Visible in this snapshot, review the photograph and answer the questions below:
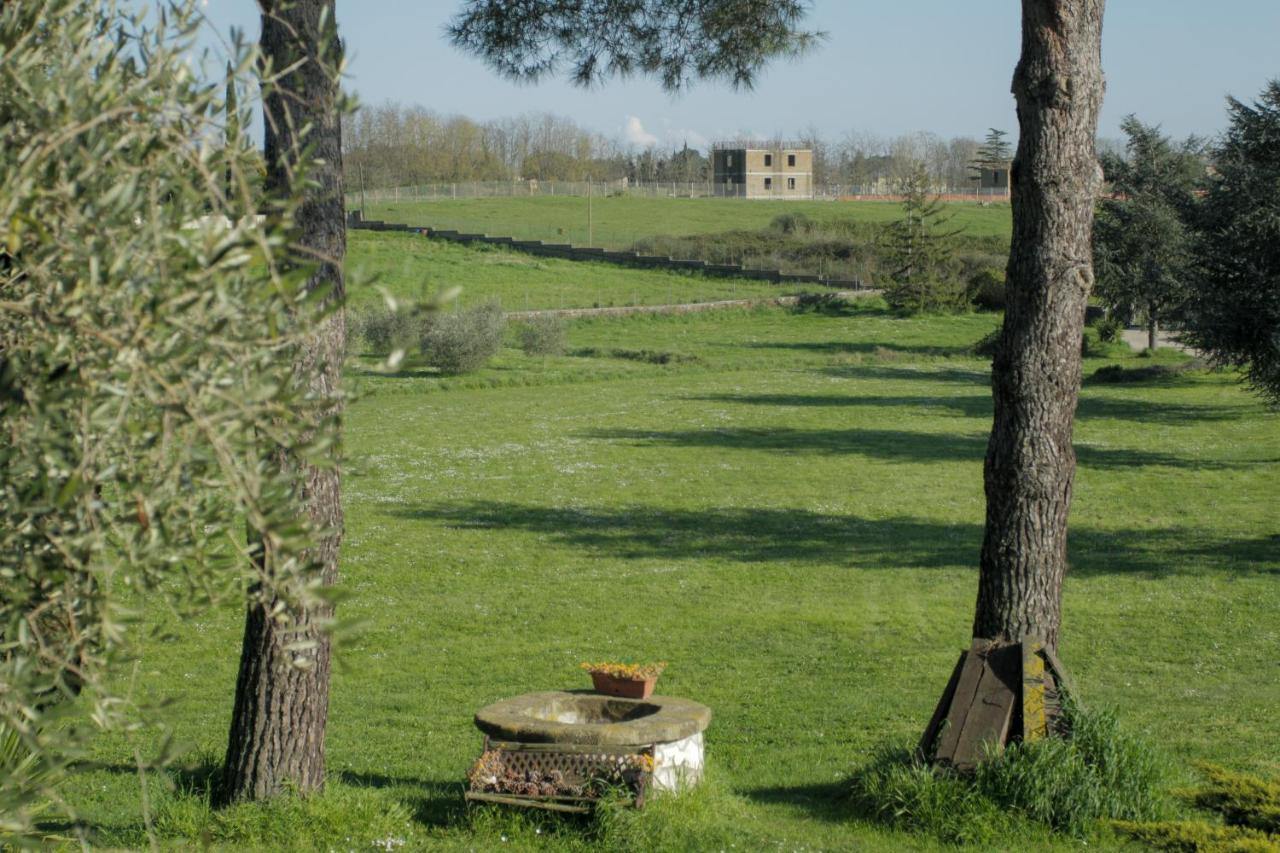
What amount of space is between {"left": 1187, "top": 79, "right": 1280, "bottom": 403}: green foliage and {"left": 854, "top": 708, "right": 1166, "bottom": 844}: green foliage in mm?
16889

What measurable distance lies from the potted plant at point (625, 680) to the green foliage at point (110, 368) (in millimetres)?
5462

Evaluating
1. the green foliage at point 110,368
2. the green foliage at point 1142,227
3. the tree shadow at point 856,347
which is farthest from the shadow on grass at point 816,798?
the tree shadow at point 856,347

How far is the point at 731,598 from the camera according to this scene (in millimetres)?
16219

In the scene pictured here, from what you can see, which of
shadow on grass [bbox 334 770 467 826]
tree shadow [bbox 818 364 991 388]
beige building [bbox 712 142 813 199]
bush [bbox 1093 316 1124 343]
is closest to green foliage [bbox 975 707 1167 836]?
shadow on grass [bbox 334 770 467 826]

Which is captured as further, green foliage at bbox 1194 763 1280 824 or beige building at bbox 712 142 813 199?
beige building at bbox 712 142 813 199

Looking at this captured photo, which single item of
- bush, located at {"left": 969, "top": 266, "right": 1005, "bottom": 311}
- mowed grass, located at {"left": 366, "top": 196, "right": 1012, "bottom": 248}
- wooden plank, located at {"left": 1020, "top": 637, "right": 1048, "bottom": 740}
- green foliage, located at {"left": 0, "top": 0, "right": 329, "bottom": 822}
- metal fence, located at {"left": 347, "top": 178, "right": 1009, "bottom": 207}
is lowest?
wooden plank, located at {"left": 1020, "top": 637, "right": 1048, "bottom": 740}

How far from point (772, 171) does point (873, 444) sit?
11433 centimetres

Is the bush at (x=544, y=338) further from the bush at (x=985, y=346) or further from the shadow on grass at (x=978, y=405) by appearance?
the bush at (x=985, y=346)

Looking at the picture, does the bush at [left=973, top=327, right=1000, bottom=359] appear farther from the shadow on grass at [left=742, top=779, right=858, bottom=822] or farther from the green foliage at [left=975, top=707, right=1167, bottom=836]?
the green foliage at [left=975, top=707, right=1167, bottom=836]

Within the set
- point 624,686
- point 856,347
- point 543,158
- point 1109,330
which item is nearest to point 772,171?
point 543,158

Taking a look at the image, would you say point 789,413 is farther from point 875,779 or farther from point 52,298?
A: point 52,298

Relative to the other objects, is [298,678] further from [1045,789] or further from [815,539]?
[815,539]

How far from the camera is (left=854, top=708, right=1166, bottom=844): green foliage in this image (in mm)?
7270

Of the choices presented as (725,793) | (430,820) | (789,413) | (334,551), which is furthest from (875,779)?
(789,413)
